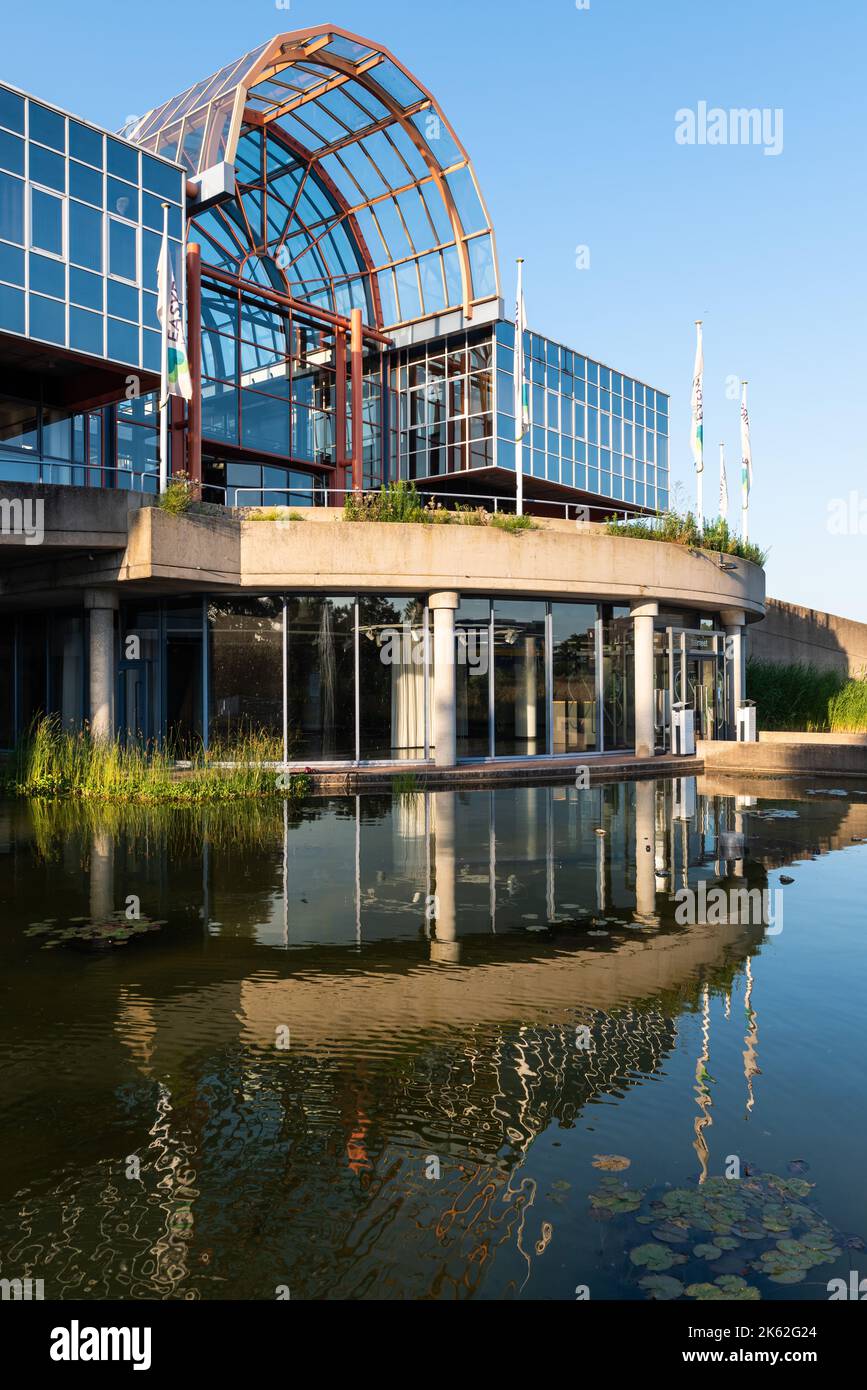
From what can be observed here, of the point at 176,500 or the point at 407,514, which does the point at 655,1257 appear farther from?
the point at 407,514

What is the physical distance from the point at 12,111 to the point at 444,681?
50.6 feet

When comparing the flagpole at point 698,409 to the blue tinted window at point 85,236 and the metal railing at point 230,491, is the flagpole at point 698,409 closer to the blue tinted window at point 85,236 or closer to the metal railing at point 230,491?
the metal railing at point 230,491

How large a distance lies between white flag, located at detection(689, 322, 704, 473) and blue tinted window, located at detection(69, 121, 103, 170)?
614 inches

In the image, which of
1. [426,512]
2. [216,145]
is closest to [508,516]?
[426,512]

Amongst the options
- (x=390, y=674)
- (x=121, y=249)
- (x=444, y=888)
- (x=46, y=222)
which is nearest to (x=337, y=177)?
(x=121, y=249)

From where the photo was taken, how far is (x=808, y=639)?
38.9 metres

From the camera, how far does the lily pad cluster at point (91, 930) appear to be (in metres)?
7.59

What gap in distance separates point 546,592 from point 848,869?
1262 centimetres

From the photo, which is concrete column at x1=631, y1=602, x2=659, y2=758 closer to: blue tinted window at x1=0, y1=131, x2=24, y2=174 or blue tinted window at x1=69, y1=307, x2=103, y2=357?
blue tinted window at x1=69, y1=307, x2=103, y2=357

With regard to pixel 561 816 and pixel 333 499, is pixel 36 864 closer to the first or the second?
pixel 561 816

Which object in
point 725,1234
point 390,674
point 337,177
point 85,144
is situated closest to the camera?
point 725,1234

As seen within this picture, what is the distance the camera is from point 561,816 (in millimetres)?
15133

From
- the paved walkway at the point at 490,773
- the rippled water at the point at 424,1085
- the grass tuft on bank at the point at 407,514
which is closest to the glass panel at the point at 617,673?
the paved walkway at the point at 490,773

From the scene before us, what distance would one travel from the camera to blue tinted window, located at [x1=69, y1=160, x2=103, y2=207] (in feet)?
76.1
